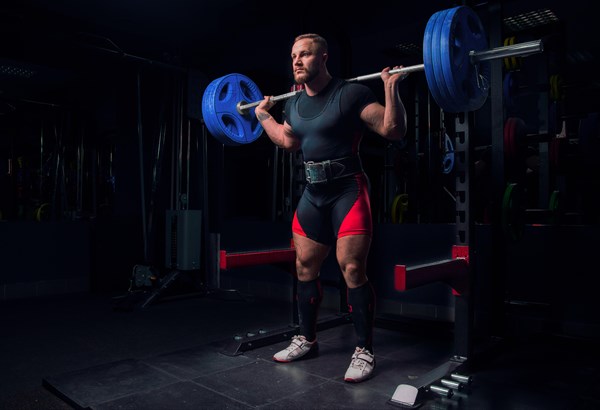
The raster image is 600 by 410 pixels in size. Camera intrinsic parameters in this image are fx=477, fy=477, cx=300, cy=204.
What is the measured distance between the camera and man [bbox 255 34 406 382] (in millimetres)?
1926

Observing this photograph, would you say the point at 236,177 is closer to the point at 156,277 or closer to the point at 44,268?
the point at 156,277

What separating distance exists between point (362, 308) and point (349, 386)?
1.00ft

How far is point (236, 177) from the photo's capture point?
446 centimetres

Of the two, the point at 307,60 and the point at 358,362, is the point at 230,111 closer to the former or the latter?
the point at 307,60

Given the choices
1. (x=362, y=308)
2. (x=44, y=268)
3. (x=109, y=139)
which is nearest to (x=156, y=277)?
(x=44, y=268)

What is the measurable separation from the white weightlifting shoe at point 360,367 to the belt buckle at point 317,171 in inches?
28.3

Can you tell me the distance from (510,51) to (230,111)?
133 cm

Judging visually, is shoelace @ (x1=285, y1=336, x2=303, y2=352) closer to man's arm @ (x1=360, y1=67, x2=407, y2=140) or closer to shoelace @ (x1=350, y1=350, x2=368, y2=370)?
shoelace @ (x1=350, y1=350, x2=368, y2=370)

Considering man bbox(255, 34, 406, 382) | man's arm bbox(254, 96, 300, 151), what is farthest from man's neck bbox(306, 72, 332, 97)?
man's arm bbox(254, 96, 300, 151)

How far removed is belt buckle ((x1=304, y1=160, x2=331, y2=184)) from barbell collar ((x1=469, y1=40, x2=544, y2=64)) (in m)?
0.68

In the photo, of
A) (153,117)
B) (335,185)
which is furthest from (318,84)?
(153,117)

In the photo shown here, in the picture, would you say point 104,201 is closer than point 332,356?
No

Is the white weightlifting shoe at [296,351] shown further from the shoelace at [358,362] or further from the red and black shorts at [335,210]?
the red and black shorts at [335,210]

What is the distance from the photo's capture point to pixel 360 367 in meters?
1.89
